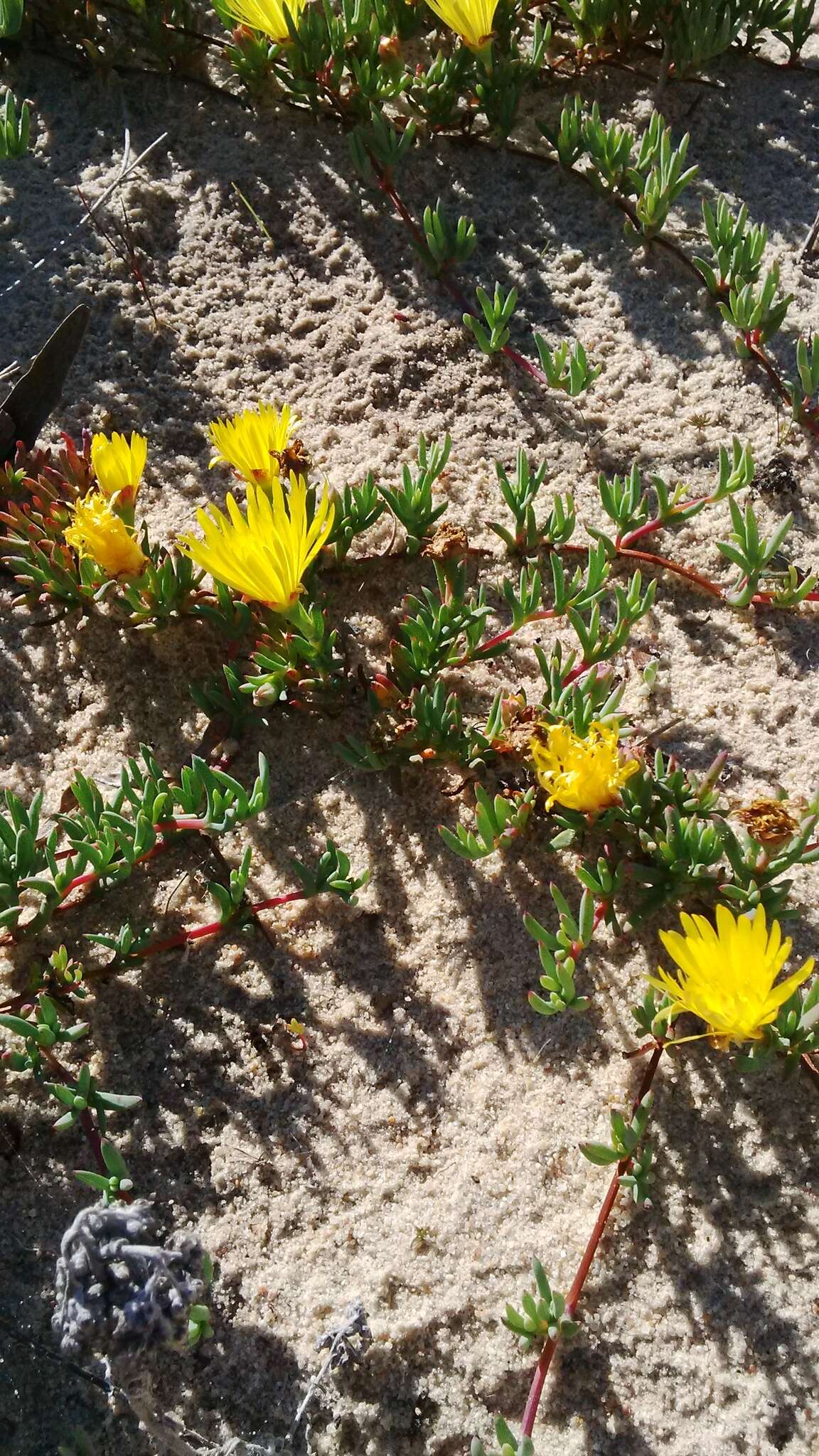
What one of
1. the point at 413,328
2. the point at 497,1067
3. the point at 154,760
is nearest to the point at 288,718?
the point at 154,760

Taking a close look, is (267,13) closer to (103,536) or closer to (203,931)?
(103,536)

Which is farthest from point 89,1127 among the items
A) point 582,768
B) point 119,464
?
point 119,464

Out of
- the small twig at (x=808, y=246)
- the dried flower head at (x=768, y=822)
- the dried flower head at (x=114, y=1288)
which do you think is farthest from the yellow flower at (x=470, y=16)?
the dried flower head at (x=114, y=1288)

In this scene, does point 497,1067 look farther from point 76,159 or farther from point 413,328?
point 76,159

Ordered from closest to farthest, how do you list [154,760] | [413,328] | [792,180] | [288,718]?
[154,760] → [288,718] → [413,328] → [792,180]

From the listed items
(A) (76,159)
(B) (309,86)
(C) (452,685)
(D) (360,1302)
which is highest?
(B) (309,86)

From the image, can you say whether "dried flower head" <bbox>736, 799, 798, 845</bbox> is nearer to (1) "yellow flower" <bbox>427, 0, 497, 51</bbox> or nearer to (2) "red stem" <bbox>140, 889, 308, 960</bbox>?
(2) "red stem" <bbox>140, 889, 308, 960</bbox>

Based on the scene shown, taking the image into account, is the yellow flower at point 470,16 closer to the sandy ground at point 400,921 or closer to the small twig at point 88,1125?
the sandy ground at point 400,921
